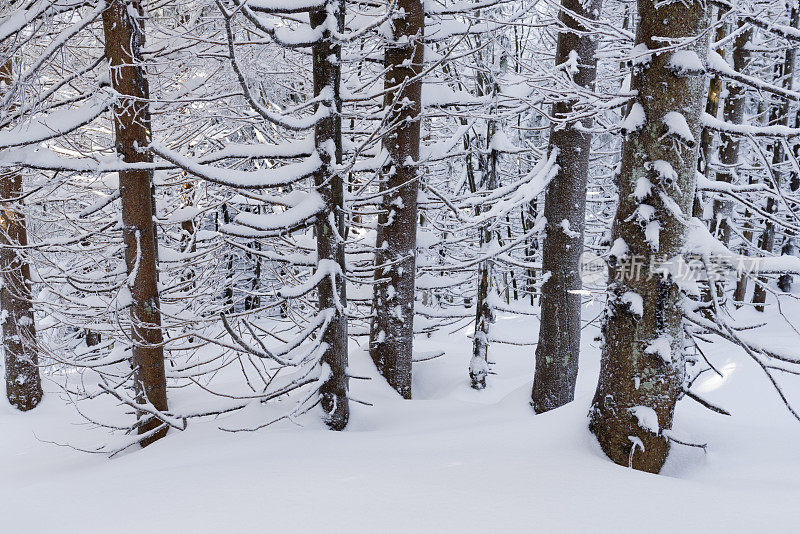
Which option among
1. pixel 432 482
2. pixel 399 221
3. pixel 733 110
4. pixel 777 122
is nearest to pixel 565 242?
pixel 399 221

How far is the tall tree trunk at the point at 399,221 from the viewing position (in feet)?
18.2

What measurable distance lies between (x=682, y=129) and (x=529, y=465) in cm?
→ 232

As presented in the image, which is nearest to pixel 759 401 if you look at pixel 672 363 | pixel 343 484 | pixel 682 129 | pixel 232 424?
pixel 672 363

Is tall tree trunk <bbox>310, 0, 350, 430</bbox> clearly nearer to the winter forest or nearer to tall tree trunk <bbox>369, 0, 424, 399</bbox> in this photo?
the winter forest

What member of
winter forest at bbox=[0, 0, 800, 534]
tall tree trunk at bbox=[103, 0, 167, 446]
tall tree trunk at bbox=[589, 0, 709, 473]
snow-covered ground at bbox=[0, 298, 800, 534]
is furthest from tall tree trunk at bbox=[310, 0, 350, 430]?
tall tree trunk at bbox=[589, 0, 709, 473]

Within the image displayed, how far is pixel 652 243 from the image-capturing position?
10.8ft

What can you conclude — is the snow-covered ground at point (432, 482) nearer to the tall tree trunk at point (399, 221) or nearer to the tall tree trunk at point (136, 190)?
the tall tree trunk at point (399, 221)

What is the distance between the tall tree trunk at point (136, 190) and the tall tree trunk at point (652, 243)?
4.31m

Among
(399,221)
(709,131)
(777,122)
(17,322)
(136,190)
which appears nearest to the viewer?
(709,131)

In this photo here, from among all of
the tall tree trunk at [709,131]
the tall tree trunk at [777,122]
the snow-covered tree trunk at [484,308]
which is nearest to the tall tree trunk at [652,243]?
the tall tree trunk at [709,131]

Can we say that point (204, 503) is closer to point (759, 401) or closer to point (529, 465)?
point (529, 465)

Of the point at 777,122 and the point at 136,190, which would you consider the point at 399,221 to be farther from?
the point at 777,122

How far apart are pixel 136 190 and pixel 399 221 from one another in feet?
9.40

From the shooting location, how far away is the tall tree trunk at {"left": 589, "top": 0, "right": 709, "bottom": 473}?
10.6 ft
